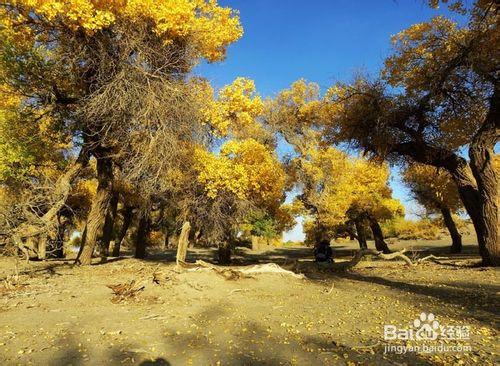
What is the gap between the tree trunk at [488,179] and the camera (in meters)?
12.0

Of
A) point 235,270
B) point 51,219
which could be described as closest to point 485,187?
point 235,270

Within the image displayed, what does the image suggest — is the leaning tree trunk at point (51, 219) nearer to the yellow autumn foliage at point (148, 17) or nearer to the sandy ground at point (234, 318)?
the sandy ground at point (234, 318)

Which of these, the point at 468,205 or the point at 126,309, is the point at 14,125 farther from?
the point at 468,205

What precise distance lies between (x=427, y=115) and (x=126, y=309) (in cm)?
1184

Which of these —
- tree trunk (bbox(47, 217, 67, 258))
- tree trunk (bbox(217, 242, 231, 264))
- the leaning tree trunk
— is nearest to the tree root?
tree trunk (bbox(47, 217, 67, 258))

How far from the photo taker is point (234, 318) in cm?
695

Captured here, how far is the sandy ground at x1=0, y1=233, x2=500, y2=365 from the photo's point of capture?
5000mm

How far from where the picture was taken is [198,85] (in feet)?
45.8

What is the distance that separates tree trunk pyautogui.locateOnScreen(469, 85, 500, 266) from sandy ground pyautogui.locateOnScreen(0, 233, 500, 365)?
4.75 feet

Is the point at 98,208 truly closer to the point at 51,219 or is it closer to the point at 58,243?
the point at 51,219

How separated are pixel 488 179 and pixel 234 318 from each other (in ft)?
31.0

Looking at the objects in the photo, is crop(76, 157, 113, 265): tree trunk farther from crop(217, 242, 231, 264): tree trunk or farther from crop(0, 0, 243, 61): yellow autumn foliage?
crop(217, 242, 231, 264): tree trunk

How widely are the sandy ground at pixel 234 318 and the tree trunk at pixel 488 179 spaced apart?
145 cm

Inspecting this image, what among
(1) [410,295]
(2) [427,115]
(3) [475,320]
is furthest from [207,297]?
(2) [427,115]
